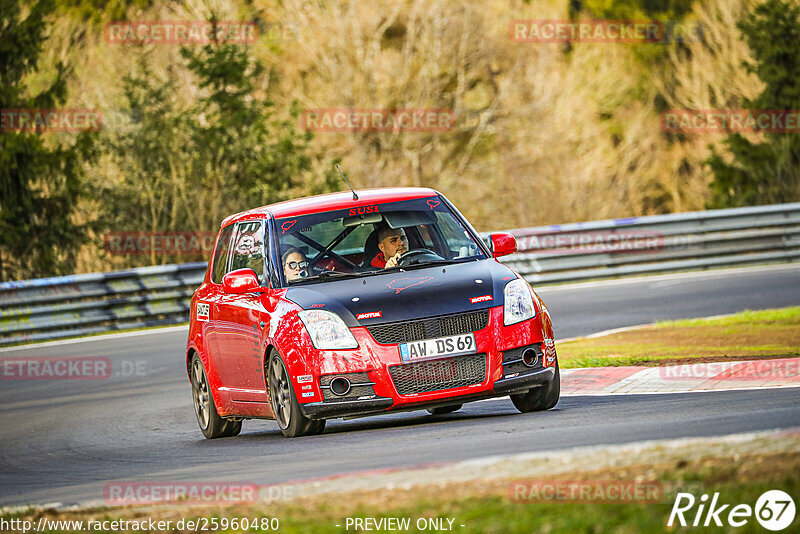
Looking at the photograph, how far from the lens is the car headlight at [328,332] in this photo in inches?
365

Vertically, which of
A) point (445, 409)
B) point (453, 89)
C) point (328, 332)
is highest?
point (328, 332)

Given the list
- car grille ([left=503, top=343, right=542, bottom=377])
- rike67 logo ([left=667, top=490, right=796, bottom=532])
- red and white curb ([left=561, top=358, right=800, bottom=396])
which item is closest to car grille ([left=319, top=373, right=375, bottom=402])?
car grille ([left=503, top=343, right=542, bottom=377])

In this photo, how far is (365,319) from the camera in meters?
9.27

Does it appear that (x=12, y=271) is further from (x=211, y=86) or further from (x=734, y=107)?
(x=734, y=107)

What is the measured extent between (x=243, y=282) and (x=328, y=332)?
Result: 1130mm

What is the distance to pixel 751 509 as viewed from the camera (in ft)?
16.9

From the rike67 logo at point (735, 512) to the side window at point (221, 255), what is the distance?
6833mm

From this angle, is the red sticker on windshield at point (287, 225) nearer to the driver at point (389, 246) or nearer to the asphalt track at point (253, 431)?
the driver at point (389, 246)

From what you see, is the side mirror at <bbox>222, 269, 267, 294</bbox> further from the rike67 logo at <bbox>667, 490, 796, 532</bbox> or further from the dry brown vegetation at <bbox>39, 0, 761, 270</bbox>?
the dry brown vegetation at <bbox>39, 0, 761, 270</bbox>

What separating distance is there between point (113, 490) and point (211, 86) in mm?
26226

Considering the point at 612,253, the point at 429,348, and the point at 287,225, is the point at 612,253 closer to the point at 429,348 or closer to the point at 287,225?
the point at 287,225

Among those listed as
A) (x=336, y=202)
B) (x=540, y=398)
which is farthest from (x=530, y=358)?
(x=336, y=202)

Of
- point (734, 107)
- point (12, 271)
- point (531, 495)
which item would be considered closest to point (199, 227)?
point (12, 271)

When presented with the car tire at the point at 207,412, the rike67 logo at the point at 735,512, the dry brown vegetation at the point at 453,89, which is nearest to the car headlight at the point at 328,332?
the car tire at the point at 207,412
